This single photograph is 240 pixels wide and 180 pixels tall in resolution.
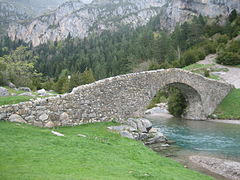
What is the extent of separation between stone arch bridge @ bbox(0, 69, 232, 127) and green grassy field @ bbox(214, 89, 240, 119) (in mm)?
8370

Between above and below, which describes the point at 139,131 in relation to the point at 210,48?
below

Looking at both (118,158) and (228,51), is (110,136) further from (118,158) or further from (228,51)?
(228,51)

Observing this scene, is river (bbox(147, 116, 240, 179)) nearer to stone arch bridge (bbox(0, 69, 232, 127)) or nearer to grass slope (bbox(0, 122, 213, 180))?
grass slope (bbox(0, 122, 213, 180))

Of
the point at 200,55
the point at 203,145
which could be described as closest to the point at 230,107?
the point at 203,145

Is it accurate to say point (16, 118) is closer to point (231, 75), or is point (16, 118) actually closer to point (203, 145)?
point (203, 145)

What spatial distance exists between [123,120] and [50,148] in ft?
28.5

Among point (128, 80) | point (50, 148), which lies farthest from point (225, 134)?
point (50, 148)

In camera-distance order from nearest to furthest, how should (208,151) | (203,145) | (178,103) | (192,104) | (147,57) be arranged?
(208,151)
(203,145)
(192,104)
(178,103)
(147,57)

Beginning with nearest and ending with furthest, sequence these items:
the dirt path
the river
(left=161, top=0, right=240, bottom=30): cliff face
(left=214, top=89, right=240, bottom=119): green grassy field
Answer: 1. the river
2. (left=214, top=89, right=240, bottom=119): green grassy field
3. the dirt path
4. (left=161, top=0, right=240, bottom=30): cliff face

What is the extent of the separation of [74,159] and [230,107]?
26962mm

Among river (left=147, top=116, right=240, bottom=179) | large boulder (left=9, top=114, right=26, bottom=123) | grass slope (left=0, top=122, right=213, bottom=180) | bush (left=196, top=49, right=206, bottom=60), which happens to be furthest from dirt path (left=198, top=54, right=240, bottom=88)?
large boulder (left=9, top=114, right=26, bottom=123)

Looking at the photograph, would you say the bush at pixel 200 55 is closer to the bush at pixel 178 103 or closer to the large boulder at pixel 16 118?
the bush at pixel 178 103

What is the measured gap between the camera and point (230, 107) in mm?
29266

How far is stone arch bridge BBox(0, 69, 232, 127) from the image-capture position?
12.2m
